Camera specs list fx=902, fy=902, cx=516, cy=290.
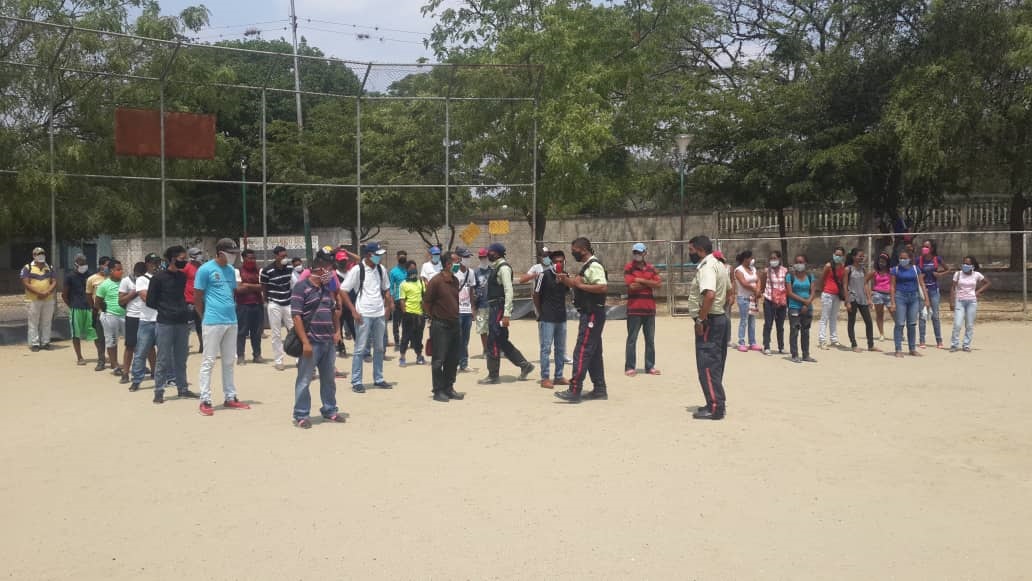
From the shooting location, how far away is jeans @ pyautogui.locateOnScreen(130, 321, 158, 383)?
1114cm

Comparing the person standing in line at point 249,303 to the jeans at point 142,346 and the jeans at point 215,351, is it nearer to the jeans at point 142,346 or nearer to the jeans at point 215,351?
the jeans at point 142,346

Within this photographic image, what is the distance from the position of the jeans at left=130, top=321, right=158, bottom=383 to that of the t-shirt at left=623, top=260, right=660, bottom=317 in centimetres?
617

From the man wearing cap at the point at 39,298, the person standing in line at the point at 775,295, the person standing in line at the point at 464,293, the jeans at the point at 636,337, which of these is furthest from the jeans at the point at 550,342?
the man wearing cap at the point at 39,298

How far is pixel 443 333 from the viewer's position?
1035 cm

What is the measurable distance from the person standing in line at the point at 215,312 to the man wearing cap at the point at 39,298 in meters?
7.81

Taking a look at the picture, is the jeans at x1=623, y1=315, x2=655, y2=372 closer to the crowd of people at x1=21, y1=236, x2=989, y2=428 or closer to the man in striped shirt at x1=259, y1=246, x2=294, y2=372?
the crowd of people at x1=21, y1=236, x2=989, y2=428

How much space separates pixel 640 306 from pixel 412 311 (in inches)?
133

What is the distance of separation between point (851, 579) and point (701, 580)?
773 mm

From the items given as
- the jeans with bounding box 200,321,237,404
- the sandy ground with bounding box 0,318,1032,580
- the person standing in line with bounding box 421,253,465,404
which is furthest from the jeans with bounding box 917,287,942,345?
the jeans with bounding box 200,321,237,404

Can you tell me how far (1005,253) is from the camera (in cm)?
2678

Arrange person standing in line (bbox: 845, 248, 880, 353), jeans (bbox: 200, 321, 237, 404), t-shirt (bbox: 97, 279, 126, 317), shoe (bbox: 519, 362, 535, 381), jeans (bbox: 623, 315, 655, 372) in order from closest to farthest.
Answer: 1. jeans (bbox: 200, 321, 237, 404)
2. shoe (bbox: 519, 362, 535, 381)
3. jeans (bbox: 623, 315, 655, 372)
4. t-shirt (bbox: 97, 279, 126, 317)
5. person standing in line (bbox: 845, 248, 880, 353)

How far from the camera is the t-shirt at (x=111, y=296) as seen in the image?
12.6 meters

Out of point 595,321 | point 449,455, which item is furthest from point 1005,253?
point 449,455

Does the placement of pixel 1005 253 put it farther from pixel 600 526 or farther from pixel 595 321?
pixel 600 526
